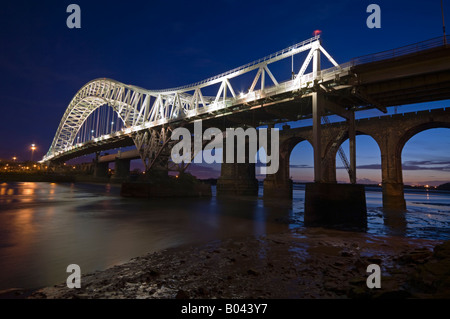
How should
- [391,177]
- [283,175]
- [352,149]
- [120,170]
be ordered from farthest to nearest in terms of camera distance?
[120,170] < [283,175] < [391,177] < [352,149]

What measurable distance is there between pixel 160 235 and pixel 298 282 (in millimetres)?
6888

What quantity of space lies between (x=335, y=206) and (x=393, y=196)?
1845cm

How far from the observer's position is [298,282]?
4680mm

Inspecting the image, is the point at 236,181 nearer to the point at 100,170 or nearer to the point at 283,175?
the point at 283,175

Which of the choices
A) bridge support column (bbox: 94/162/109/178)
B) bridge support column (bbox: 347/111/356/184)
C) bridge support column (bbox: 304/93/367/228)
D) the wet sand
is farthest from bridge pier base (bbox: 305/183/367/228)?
bridge support column (bbox: 94/162/109/178)

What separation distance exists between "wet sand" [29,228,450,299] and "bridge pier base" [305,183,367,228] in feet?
18.9

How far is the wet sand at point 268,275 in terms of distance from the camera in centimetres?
410

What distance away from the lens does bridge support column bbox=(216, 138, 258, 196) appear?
40.2m

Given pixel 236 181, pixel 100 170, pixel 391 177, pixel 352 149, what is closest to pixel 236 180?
pixel 236 181

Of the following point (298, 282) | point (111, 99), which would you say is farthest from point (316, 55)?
point (111, 99)

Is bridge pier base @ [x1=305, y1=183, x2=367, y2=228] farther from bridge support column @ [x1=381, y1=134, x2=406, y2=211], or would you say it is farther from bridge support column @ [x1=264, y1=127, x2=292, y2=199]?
bridge support column @ [x1=264, y1=127, x2=292, y2=199]

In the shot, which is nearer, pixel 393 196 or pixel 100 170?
pixel 393 196

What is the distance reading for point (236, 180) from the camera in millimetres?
40281
